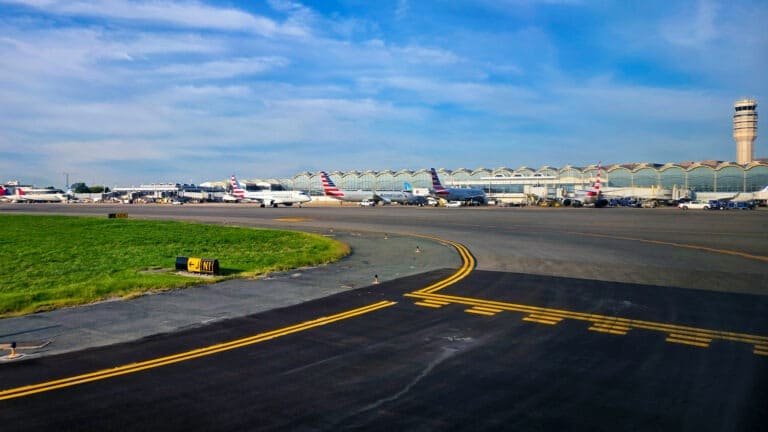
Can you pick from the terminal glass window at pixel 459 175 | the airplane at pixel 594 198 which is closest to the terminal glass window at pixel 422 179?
the terminal glass window at pixel 459 175

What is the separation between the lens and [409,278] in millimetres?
18672

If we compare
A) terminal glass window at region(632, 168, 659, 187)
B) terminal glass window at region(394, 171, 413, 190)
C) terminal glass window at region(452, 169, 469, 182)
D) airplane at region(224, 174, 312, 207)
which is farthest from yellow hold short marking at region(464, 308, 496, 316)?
terminal glass window at region(394, 171, 413, 190)

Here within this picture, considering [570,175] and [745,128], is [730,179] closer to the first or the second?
[570,175]

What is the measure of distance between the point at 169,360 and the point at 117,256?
1868 cm

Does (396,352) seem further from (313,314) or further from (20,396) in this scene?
(20,396)

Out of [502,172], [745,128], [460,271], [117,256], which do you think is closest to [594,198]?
[502,172]

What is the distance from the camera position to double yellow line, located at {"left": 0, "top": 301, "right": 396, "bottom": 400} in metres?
8.02

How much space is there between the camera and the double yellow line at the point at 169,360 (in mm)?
8016

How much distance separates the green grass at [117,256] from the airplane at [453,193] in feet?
221

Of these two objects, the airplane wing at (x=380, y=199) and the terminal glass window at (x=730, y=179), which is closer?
the airplane wing at (x=380, y=199)

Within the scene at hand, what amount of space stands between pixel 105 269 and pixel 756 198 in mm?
120765

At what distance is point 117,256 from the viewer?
25703 millimetres

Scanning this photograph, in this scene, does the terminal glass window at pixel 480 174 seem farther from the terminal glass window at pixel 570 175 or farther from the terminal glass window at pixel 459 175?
the terminal glass window at pixel 570 175

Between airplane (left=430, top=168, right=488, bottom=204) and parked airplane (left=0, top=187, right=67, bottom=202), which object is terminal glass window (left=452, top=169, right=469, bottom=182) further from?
parked airplane (left=0, top=187, right=67, bottom=202)
